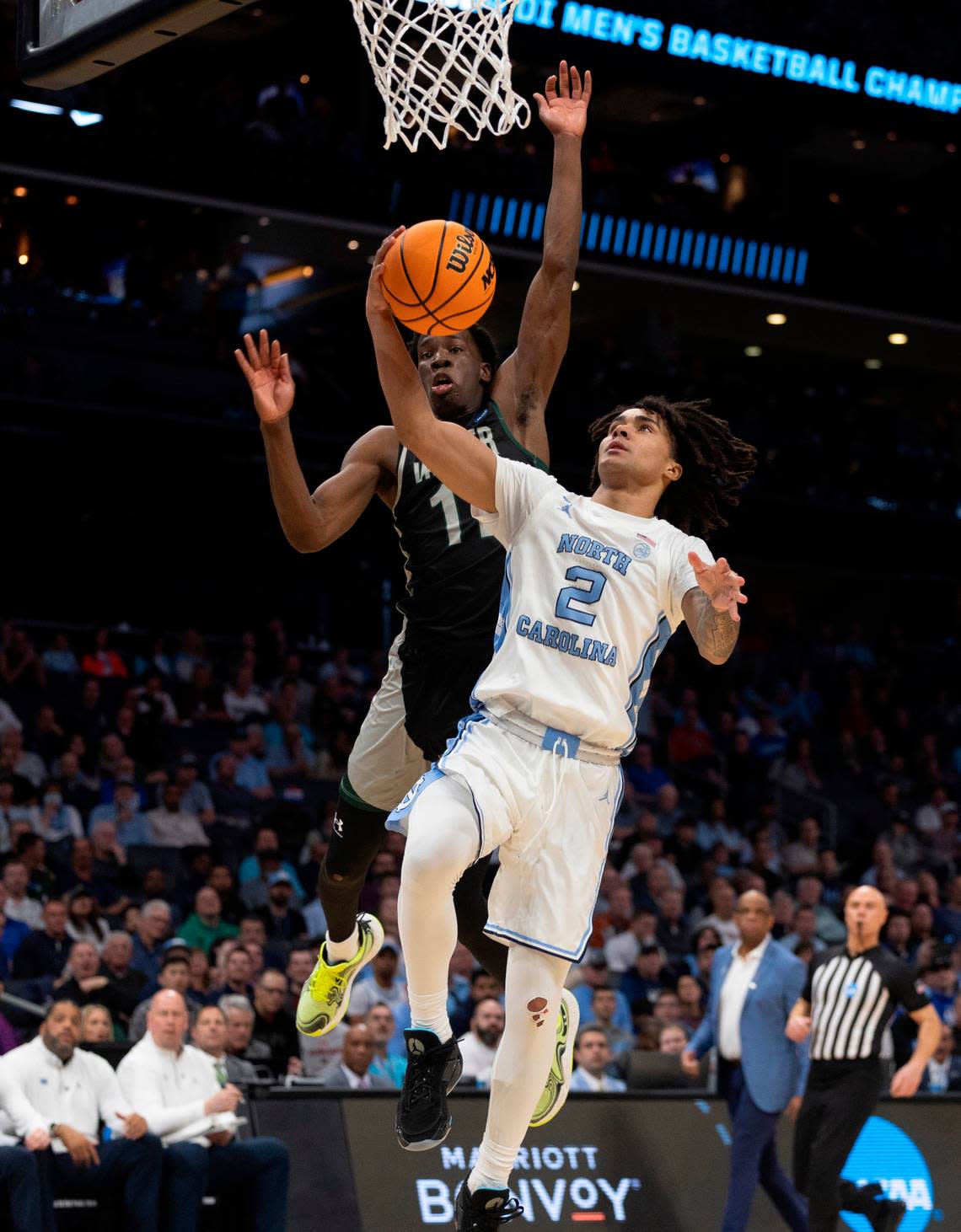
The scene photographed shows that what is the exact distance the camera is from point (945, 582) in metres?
27.1

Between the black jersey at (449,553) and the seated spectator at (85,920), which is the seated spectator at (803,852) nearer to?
the seated spectator at (85,920)

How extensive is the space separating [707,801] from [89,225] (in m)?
10.1

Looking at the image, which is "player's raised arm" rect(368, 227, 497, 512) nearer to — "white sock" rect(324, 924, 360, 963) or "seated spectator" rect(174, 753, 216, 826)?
"white sock" rect(324, 924, 360, 963)

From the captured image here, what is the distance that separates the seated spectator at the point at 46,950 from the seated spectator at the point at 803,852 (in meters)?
8.56

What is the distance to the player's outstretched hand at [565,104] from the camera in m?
5.94

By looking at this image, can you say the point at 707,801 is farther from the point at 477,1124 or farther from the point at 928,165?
the point at 928,165

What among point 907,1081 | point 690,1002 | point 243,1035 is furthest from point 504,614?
point 690,1002

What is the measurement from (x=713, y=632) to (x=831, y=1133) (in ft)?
19.2

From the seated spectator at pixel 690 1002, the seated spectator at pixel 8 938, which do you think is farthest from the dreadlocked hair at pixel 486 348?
the seated spectator at pixel 690 1002

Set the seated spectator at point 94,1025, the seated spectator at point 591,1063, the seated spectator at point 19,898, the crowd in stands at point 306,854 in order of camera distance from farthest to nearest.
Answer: the seated spectator at point 19,898 → the seated spectator at point 591,1063 → the crowd in stands at point 306,854 → the seated spectator at point 94,1025

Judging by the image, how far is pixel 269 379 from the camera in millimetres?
5480

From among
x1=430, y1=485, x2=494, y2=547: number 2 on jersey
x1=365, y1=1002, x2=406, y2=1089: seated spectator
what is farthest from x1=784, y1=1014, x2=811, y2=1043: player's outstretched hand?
x1=430, y1=485, x2=494, y2=547: number 2 on jersey

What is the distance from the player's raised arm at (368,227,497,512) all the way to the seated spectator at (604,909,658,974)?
9961 mm

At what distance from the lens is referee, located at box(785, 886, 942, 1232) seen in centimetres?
1005
